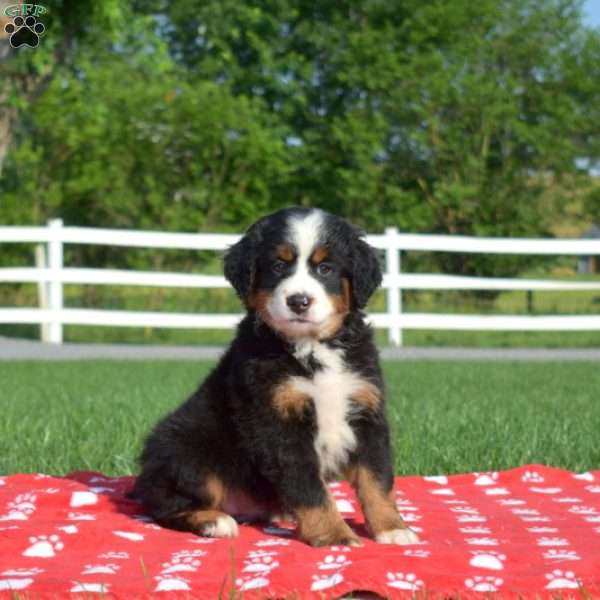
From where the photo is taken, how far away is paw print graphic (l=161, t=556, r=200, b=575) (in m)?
3.50

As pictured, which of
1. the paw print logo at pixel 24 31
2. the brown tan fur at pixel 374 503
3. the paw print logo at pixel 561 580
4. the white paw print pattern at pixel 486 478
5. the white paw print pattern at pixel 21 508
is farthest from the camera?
the paw print logo at pixel 24 31

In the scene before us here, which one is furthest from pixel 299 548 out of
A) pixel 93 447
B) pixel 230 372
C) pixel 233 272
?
pixel 93 447

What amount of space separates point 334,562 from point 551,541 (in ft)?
2.94

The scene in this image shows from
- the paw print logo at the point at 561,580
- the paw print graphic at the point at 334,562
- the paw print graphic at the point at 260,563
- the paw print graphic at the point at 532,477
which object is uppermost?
the paw print logo at the point at 561,580

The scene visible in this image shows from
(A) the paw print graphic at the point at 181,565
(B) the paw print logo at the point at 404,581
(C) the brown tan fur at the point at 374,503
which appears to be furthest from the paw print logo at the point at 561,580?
(A) the paw print graphic at the point at 181,565

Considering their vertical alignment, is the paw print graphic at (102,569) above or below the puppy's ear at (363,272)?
below

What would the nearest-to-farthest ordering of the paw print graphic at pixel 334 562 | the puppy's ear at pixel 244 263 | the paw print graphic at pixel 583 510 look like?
the paw print graphic at pixel 334 562, the puppy's ear at pixel 244 263, the paw print graphic at pixel 583 510

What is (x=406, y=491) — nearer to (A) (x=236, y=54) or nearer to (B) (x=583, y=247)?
(B) (x=583, y=247)

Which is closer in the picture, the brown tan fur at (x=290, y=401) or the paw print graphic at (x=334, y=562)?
the paw print graphic at (x=334, y=562)

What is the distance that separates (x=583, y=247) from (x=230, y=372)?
13.9 m

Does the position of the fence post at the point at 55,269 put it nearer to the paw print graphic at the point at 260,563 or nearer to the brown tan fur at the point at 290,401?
the brown tan fur at the point at 290,401

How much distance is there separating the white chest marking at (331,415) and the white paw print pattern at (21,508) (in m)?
1.25

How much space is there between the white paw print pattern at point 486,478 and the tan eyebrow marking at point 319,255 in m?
1.77

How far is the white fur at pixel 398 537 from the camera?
13.0 feet
